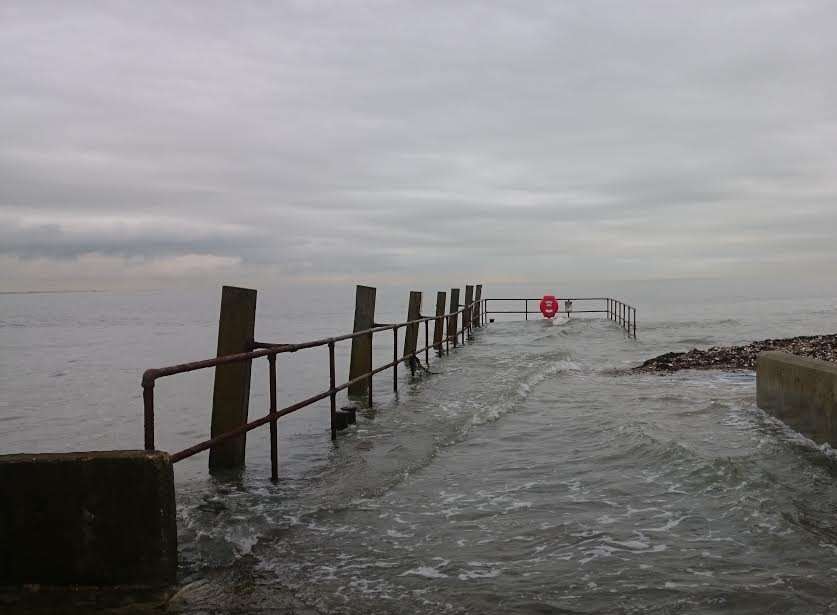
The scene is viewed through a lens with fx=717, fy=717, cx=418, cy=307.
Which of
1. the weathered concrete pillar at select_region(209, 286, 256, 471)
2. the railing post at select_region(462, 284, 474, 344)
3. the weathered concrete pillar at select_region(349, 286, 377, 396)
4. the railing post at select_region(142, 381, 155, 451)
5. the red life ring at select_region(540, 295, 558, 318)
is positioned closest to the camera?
the railing post at select_region(142, 381, 155, 451)

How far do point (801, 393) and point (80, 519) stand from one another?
6860 millimetres

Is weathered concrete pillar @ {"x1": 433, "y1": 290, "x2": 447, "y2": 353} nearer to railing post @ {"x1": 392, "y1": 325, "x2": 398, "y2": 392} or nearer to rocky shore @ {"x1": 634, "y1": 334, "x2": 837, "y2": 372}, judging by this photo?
rocky shore @ {"x1": 634, "y1": 334, "x2": 837, "y2": 372}

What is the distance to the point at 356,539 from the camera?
438 centimetres

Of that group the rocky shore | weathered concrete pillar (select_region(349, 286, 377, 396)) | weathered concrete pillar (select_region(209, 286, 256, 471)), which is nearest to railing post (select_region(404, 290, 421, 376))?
weathered concrete pillar (select_region(349, 286, 377, 396))

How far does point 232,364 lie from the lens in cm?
595

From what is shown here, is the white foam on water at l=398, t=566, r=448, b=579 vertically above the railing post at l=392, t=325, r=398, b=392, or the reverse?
the railing post at l=392, t=325, r=398, b=392

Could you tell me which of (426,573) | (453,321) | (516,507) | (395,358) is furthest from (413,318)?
(426,573)

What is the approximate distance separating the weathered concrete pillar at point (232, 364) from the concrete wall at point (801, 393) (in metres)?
5.13

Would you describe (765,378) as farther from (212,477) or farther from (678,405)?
(212,477)

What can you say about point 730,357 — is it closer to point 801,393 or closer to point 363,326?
point 801,393

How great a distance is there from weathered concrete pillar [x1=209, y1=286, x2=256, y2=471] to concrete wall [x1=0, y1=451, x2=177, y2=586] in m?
2.40

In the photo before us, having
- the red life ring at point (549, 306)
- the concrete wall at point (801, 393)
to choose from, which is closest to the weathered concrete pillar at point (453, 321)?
the concrete wall at point (801, 393)

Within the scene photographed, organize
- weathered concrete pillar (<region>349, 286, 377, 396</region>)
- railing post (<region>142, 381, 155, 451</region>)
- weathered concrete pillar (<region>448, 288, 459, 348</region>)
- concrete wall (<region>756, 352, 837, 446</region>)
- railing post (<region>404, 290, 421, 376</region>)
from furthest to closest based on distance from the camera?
1. weathered concrete pillar (<region>448, 288, 459, 348</region>)
2. railing post (<region>404, 290, 421, 376</region>)
3. weathered concrete pillar (<region>349, 286, 377, 396</region>)
4. concrete wall (<region>756, 352, 837, 446</region>)
5. railing post (<region>142, 381, 155, 451</region>)

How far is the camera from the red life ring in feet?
121
